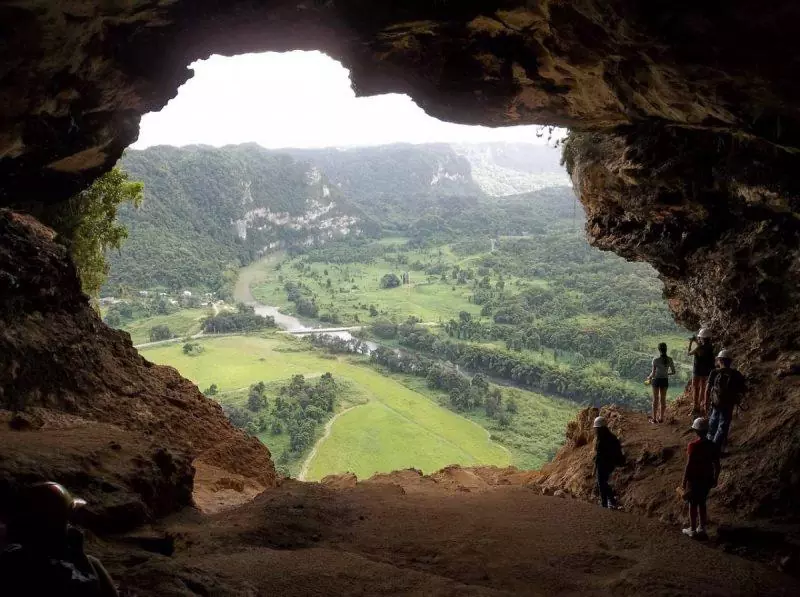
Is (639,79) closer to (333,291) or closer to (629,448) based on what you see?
(629,448)

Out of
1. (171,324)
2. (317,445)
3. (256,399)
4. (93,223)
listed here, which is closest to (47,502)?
(93,223)

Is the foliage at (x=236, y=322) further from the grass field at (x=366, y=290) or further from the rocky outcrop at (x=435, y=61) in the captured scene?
the rocky outcrop at (x=435, y=61)

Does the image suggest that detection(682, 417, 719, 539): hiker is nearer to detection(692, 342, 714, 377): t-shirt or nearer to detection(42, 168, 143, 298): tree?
detection(692, 342, 714, 377): t-shirt

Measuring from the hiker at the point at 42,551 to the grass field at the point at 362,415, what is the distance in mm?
35247

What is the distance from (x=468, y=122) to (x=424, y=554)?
34.9 feet

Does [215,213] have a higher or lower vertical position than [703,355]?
higher

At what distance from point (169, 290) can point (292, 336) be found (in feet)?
89.9

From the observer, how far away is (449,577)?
6.69 metres

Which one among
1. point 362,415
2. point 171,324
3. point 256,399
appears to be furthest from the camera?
point 171,324

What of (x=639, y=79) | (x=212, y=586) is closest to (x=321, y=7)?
(x=639, y=79)

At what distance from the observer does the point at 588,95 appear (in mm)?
10711

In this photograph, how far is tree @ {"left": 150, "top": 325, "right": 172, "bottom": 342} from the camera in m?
68.8

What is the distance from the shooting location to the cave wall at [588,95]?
7172 mm

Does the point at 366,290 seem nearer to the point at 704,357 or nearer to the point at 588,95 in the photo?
the point at 588,95
